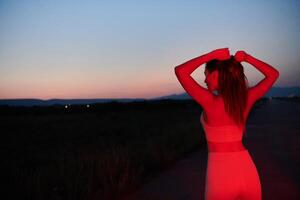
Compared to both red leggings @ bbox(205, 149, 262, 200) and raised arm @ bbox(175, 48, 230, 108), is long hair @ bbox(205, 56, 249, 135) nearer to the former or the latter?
raised arm @ bbox(175, 48, 230, 108)

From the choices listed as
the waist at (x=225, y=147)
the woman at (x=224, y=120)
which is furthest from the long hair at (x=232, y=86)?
the waist at (x=225, y=147)

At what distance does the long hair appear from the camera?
299cm

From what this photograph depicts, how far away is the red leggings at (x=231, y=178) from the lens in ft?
9.75

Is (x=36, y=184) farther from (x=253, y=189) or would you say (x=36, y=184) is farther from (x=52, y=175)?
(x=253, y=189)

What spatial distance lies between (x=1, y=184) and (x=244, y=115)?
21.0 ft

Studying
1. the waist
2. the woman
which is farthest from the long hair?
the waist

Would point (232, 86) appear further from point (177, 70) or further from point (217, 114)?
point (177, 70)

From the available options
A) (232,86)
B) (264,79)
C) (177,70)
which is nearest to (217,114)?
(232,86)

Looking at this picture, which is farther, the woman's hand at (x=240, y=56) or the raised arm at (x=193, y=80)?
the woman's hand at (x=240, y=56)

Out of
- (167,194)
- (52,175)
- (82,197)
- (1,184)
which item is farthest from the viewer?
(52,175)

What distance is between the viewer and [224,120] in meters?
3.04

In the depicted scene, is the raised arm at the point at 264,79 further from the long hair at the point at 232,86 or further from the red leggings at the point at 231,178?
the red leggings at the point at 231,178

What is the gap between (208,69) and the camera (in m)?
3.08

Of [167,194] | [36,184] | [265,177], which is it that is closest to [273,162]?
[265,177]
